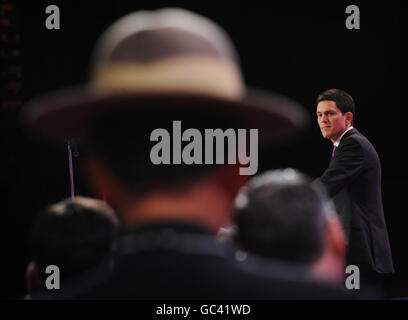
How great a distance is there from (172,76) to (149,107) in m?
0.07

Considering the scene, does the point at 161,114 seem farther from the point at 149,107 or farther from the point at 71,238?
the point at 71,238

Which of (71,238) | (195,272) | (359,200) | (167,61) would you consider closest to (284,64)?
(359,200)

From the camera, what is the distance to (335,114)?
3705 mm

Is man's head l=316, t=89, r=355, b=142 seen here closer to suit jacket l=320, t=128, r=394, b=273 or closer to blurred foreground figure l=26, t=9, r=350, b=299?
suit jacket l=320, t=128, r=394, b=273

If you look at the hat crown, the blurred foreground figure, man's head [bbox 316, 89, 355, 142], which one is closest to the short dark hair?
man's head [bbox 316, 89, 355, 142]

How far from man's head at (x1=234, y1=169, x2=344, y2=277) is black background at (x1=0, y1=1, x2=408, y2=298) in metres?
5.16

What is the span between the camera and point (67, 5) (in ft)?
20.3

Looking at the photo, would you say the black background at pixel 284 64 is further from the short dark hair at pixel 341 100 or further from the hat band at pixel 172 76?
the hat band at pixel 172 76

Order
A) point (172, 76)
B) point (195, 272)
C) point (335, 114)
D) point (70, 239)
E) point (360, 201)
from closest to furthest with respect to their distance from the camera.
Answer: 1. point (195, 272)
2. point (172, 76)
3. point (70, 239)
4. point (360, 201)
5. point (335, 114)

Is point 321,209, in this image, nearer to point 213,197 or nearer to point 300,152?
point 213,197

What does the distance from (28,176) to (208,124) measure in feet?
18.0

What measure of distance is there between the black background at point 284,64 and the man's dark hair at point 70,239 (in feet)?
14.1

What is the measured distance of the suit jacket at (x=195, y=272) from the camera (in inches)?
38.0

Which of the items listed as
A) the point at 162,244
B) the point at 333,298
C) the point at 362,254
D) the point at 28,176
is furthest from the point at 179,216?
the point at 28,176
